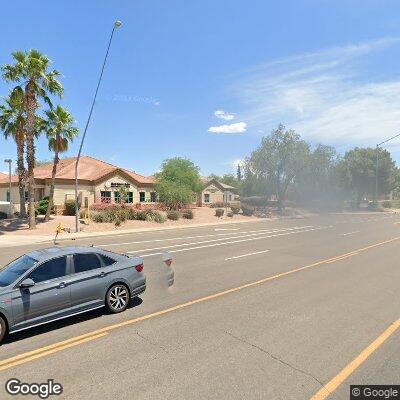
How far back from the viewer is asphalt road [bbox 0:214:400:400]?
A: 485 cm

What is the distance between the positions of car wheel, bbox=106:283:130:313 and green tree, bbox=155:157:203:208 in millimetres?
31747

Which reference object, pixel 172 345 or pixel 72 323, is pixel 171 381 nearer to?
pixel 172 345

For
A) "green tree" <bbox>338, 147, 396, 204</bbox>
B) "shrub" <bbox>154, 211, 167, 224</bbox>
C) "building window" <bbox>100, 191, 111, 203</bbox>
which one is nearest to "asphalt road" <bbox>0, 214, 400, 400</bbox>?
"shrub" <bbox>154, 211, 167, 224</bbox>

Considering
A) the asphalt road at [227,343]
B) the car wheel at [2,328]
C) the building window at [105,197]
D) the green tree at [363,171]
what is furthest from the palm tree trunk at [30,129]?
the green tree at [363,171]

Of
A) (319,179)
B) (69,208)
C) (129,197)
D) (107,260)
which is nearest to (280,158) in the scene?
(319,179)

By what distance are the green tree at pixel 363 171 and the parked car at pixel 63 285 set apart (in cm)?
6544

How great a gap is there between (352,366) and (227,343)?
6.27 ft

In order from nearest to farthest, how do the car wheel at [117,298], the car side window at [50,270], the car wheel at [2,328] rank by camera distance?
the car wheel at [2,328] < the car side window at [50,270] < the car wheel at [117,298]

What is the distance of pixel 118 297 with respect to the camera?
781 cm

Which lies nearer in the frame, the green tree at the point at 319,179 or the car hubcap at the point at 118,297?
the car hubcap at the point at 118,297

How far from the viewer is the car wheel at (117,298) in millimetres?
7660

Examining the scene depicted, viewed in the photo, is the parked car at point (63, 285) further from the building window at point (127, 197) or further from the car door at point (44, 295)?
the building window at point (127, 197)

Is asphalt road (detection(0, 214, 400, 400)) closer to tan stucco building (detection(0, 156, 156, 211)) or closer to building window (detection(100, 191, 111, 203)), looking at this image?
tan stucco building (detection(0, 156, 156, 211))

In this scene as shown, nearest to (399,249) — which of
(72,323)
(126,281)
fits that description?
(126,281)
